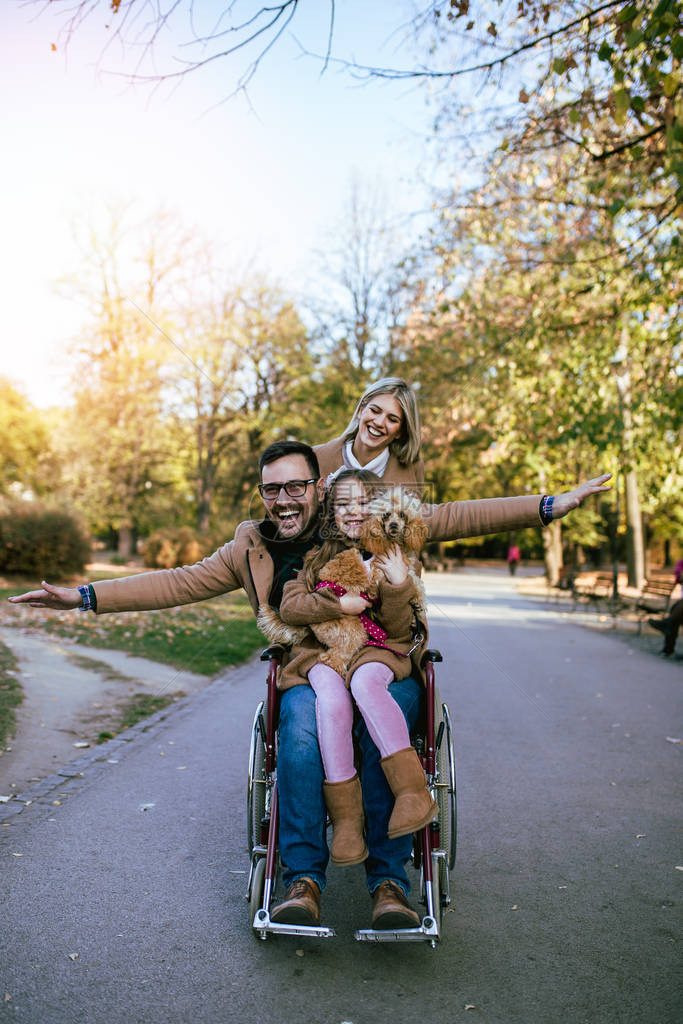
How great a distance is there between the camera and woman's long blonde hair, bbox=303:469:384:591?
3.39m

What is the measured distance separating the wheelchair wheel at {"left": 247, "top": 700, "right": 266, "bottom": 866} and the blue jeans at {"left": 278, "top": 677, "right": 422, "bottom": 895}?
12.6 inches

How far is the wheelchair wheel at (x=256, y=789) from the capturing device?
352 cm

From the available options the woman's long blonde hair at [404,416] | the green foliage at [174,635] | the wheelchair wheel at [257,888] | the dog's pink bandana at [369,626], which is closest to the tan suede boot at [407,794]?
the dog's pink bandana at [369,626]

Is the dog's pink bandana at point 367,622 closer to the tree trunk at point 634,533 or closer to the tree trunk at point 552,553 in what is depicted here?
the tree trunk at point 634,533

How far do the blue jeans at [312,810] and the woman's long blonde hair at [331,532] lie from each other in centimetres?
52

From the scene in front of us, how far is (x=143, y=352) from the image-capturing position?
28.7m

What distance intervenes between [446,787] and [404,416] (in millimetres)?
1646

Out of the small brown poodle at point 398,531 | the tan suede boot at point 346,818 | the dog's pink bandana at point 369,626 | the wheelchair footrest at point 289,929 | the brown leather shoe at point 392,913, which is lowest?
the wheelchair footrest at point 289,929

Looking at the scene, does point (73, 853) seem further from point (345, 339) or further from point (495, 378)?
point (345, 339)

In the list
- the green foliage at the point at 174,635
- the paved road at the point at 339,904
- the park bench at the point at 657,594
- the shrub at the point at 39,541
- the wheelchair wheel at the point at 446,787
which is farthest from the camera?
the shrub at the point at 39,541

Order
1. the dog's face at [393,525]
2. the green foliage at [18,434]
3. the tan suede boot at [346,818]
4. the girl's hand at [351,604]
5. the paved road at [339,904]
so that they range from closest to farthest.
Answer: the paved road at [339,904], the tan suede boot at [346,818], the girl's hand at [351,604], the dog's face at [393,525], the green foliage at [18,434]

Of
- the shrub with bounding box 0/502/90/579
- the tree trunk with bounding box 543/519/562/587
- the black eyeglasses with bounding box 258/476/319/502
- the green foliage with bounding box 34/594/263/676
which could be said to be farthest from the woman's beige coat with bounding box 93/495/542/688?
the tree trunk with bounding box 543/519/562/587

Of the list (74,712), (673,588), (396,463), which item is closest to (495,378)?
(673,588)

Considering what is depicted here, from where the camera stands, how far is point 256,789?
3566 millimetres
